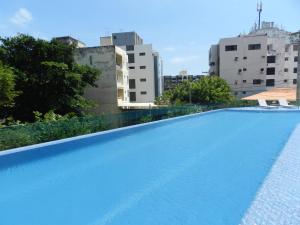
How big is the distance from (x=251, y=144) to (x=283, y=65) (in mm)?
46091

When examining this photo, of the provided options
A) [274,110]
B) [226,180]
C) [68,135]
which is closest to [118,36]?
[274,110]

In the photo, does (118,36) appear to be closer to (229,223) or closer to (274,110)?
(274,110)

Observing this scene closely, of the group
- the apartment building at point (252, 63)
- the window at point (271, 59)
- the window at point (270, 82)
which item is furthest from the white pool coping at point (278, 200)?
the window at point (271, 59)

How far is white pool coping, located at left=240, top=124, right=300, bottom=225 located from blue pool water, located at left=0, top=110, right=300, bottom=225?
0.40 metres

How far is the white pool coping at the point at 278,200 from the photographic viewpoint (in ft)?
13.7

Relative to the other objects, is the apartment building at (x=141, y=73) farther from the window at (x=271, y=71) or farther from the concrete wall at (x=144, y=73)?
the window at (x=271, y=71)

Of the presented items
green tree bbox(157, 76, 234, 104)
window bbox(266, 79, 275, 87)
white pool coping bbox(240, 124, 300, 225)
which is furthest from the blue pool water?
window bbox(266, 79, 275, 87)

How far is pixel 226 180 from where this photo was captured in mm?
6574

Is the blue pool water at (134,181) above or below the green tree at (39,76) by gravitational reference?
below

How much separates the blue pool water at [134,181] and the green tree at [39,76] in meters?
13.5

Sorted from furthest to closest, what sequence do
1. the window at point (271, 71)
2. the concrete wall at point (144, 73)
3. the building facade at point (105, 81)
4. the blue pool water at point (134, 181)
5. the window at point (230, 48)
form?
the concrete wall at point (144, 73), the window at point (230, 48), the window at point (271, 71), the building facade at point (105, 81), the blue pool water at point (134, 181)

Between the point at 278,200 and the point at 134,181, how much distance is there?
3.53 metres

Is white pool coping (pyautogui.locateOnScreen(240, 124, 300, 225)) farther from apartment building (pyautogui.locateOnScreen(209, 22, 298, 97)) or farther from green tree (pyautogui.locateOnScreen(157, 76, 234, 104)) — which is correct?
apartment building (pyautogui.locateOnScreen(209, 22, 298, 97))

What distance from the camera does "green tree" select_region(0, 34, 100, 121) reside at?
23.5 m
